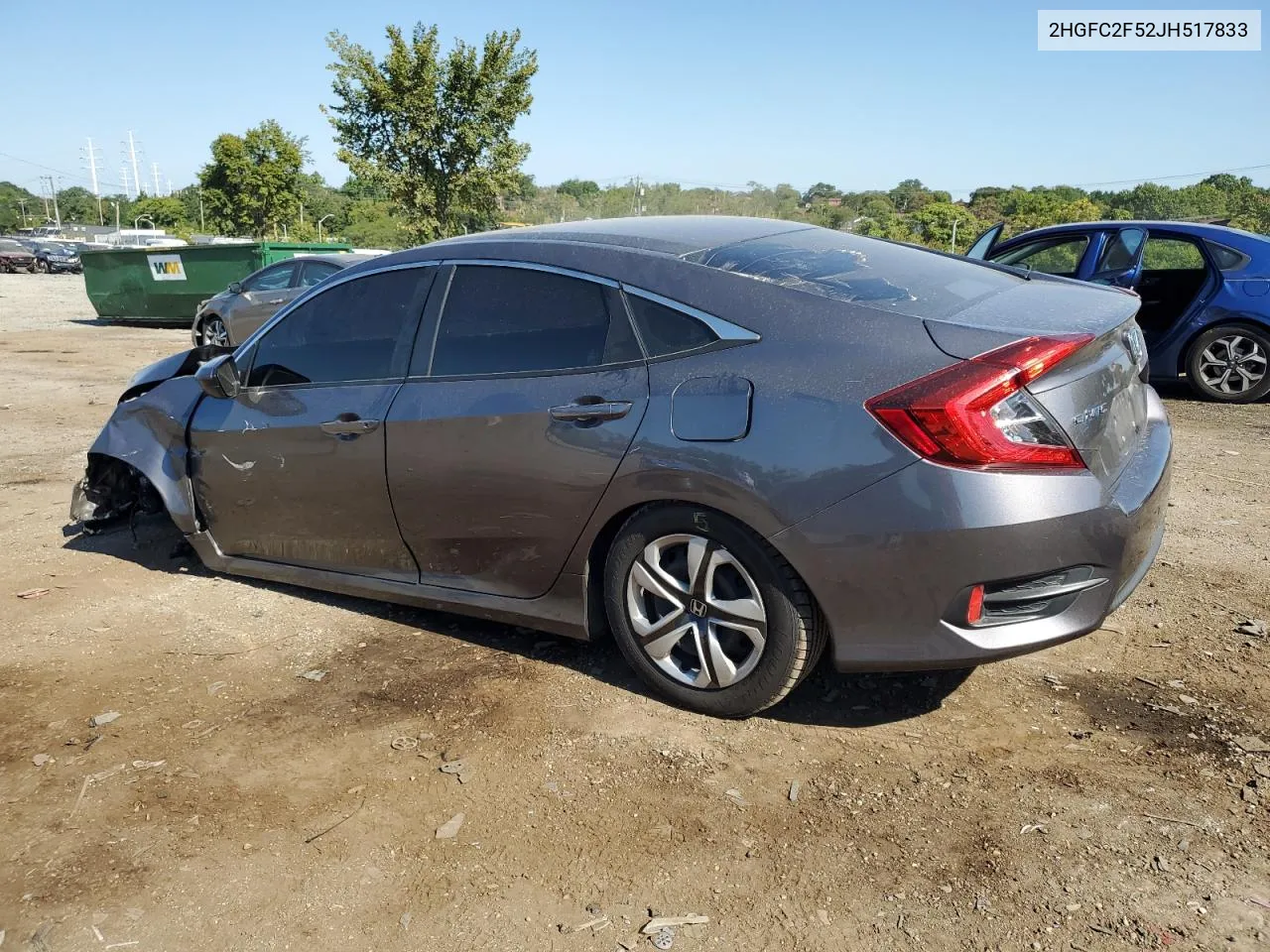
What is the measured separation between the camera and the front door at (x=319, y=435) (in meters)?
3.87

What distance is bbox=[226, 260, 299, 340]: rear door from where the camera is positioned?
48.8 feet

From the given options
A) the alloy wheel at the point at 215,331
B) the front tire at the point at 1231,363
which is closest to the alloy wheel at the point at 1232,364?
the front tire at the point at 1231,363

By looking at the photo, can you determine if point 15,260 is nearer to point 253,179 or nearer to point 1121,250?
point 253,179

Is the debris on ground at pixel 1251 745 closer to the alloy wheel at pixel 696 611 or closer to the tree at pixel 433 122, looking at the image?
the alloy wheel at pixel 696 611

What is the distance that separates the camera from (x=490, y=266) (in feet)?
12.1

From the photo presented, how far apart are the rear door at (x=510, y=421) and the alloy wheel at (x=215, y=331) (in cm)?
1267

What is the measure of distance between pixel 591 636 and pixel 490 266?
1.44 meters

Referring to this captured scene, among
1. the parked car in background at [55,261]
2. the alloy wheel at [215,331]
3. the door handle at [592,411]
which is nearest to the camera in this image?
the door handle at [592,411]

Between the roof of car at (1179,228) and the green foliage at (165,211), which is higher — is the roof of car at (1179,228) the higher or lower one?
the lower one

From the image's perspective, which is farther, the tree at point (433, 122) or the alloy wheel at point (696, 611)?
the tree at point (433, 122)

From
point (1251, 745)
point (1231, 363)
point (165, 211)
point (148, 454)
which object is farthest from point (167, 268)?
point (165, 211)

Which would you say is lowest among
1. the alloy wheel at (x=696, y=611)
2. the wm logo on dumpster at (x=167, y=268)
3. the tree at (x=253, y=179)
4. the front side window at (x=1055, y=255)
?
the alloy wheel at (x=696, y=611)

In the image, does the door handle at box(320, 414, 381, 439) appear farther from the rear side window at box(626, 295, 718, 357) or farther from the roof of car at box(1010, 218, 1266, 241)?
the roof of car at box(1010, 218, 1266, 241)

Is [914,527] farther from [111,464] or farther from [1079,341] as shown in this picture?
[111,464]
